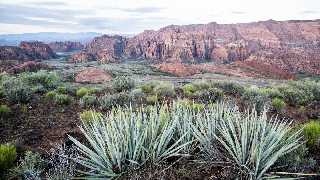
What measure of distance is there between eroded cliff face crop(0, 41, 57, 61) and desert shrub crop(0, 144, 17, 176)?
72.3 metres

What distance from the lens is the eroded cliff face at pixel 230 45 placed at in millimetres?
72688

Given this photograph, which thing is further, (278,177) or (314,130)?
(314,130)

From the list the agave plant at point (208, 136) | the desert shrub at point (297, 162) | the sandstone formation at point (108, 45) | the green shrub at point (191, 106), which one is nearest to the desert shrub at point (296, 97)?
the green shrub at point (191, 106)

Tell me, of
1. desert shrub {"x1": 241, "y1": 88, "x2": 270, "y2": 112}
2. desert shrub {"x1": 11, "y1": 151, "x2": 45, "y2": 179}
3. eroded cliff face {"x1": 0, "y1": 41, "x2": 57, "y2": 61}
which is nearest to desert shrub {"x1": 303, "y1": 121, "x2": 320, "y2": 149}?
desert shrub {"x1": 241, "y1": 88, "x2": 270, "y2": 112}

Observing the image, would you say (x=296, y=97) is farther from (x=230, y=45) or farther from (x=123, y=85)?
(x=230, y=45)

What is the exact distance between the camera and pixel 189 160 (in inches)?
186

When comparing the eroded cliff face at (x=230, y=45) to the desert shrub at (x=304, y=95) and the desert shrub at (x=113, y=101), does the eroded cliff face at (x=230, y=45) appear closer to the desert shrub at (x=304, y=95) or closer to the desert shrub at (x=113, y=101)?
the desert shrub at (x=304, y=95)

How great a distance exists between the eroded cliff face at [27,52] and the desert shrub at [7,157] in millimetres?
72344

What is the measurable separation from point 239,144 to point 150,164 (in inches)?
40.5

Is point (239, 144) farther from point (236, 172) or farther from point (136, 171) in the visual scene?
point (136, 171)

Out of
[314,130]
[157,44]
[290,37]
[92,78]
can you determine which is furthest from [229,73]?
[290,37]

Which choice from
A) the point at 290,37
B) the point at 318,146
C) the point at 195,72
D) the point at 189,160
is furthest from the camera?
the point at 290,37

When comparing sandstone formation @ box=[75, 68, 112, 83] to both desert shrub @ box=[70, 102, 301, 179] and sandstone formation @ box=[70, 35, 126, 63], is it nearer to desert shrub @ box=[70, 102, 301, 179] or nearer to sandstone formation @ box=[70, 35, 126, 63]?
desert shrub @ box=[70, 102, 301, 179]

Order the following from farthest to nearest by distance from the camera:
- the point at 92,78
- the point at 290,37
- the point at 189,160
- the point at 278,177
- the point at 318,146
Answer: the point at 290,37 → the point at 92,78 → the point at 318,146 → the point at 189,160 → the point at 278,177
